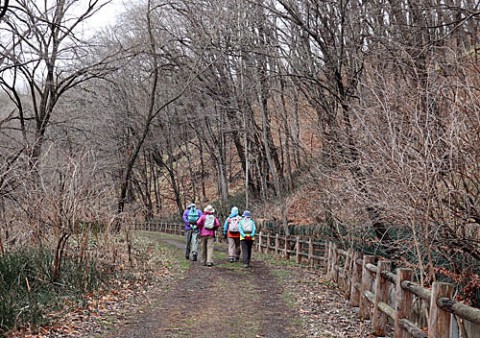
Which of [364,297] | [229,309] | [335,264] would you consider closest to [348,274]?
[335,264]

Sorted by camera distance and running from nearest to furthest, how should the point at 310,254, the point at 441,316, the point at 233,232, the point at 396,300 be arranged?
the point at 441,316, the point at 396,300, the point at 233,232, the point at 310,254

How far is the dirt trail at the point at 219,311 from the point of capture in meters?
8.17

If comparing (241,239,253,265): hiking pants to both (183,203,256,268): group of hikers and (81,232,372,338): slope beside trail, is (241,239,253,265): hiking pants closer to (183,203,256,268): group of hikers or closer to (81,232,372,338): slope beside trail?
(183,203,256,268): group of hikers

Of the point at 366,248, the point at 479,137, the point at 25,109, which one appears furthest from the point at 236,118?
the point at 479,137

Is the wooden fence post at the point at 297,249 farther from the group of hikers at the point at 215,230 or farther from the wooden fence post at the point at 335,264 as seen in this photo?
the wooden fence post at the point at 335,264

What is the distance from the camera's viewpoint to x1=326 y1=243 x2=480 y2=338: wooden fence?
526 centimetres

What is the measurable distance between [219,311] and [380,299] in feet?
9.37

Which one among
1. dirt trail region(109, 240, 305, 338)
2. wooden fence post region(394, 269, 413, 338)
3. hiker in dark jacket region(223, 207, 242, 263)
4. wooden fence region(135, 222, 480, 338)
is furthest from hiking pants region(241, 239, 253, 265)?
wooden fence post region(394, 269, 413, 338)

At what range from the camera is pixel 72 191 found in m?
10.3

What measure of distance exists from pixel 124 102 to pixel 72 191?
21636 mm

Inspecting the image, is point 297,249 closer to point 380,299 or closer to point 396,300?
point 380,299

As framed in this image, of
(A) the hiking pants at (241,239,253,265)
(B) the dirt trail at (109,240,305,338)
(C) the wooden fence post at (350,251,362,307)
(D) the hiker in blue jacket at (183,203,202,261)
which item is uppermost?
(D) the hiker in blue jacket at (183,203,202,261)

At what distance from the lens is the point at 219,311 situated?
9562 mm

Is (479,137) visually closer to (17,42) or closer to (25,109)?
(17,42)
